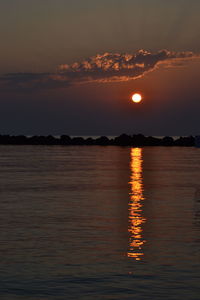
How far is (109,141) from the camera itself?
158125mm

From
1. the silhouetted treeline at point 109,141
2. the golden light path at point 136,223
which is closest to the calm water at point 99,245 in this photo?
the golden light path at point 136,223

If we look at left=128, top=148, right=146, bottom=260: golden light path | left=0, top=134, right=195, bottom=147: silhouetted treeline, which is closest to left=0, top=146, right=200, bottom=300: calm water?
left=128, top=148, right=146, bottom=260: golden light path

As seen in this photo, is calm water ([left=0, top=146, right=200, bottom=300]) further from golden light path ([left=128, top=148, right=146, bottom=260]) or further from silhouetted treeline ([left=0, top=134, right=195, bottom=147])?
silhouetted treeline ([left=0, top=134, right=195, bottom=147])

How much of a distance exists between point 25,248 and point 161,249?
3397mm

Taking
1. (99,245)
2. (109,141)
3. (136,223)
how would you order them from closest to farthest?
(99,245), (136,223), (109,141)

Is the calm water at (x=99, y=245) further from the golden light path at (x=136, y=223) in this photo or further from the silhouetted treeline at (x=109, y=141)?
→ the silhouetted treeline at (x=109, y=141)

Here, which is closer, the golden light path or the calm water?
the calm water

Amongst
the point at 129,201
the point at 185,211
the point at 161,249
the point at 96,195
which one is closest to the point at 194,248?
the point at 161,249

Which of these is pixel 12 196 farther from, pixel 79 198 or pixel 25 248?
pixel 25 248

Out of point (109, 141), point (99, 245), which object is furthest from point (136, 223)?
point (109, 141)

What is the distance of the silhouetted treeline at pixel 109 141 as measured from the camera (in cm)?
15138

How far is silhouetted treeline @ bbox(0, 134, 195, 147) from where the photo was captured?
497 feet

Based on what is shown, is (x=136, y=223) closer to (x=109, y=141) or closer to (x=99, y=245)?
(x=99, y=245)

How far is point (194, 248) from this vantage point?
1627 cm
